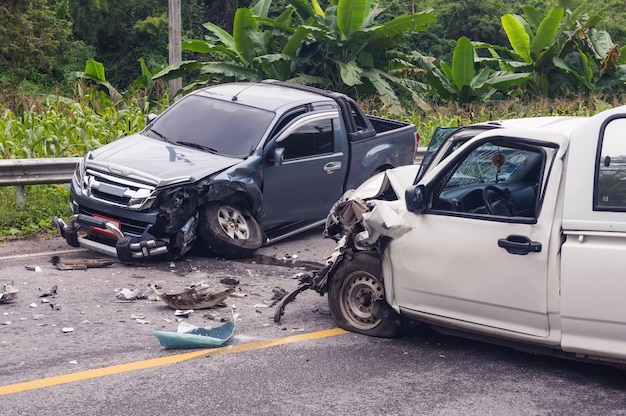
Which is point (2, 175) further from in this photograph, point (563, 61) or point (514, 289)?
point (563, 61)

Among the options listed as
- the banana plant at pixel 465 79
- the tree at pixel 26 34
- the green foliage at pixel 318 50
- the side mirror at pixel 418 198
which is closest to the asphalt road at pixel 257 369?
the side mirror at pixel 418 198

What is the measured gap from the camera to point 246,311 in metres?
7.68

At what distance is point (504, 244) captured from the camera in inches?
236

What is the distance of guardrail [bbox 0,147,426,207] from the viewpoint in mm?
11062

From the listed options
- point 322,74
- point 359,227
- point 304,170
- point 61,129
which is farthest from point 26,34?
point 359,227

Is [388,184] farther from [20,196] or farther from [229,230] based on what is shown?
[20,196]

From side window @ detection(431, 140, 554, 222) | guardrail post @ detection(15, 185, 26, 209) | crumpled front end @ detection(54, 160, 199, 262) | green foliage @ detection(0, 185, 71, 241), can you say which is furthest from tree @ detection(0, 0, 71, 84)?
side window @ detection(431, 140, 554, 222)

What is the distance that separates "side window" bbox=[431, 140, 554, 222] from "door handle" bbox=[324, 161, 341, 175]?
4.42m

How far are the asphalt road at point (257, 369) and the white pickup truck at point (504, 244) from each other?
28cm

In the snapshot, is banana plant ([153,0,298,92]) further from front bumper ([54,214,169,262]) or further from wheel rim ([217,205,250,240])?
front bumper ([54,214,169,262])

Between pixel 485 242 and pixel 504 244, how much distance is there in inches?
6.2

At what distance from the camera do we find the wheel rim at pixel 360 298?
692 cm

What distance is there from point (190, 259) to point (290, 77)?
11.5 m

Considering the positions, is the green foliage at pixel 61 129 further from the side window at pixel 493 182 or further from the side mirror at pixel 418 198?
the side window at pixel 493 182
